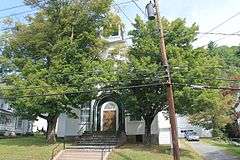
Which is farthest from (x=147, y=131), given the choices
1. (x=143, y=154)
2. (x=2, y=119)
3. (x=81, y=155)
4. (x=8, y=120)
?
(x=8, y=120)

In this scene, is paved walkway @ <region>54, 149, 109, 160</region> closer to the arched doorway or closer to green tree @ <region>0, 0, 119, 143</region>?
green tree @ <region>0, 0, 119, 143</region>

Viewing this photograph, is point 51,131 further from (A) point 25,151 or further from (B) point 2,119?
(B) point 2,119

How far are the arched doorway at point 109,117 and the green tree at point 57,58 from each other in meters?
5.40

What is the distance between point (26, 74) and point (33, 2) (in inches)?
266

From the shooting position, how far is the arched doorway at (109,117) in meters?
33.9

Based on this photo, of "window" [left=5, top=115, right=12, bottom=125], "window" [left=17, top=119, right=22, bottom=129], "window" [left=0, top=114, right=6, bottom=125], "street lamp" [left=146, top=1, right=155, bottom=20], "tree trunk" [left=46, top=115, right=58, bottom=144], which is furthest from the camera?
"window" [left=17, top=119, right=22, bottom=129]

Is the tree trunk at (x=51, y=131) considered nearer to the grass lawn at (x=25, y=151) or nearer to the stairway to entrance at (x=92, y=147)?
the grass lawn at (x=25, y=151)

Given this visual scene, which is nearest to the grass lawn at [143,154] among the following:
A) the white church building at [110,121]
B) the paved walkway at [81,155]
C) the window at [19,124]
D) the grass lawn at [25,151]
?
the paved walkway at [81,155]

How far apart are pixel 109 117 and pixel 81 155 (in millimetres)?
9490

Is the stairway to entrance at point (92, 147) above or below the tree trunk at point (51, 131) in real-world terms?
below

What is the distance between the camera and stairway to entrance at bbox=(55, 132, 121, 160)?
2495 centimetres

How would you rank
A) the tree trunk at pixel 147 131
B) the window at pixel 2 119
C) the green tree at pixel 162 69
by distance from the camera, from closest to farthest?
the green tree at pixel 162 69
the tree trunk at pixel 147 131
the window at pixel 2 119

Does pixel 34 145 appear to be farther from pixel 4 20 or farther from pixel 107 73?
pixel 4 20

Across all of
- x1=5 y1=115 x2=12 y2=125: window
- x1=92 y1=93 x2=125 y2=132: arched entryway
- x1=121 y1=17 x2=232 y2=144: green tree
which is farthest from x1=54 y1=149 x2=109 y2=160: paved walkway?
x1=5 y1=115 x2=12 y2=125: window
